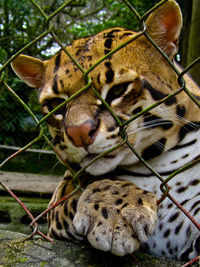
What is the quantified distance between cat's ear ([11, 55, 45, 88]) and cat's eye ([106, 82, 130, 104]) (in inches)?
25.9

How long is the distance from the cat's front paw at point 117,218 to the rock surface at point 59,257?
64 mm

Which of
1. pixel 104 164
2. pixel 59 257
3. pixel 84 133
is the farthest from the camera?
pixel 104 164

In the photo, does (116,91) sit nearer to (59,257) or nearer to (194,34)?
(59,257)

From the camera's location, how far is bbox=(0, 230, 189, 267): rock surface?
1.29m

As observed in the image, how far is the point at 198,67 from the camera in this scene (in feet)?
13.8

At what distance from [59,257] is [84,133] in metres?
0.53

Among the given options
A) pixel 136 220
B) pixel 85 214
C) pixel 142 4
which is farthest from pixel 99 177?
pixel 142 4

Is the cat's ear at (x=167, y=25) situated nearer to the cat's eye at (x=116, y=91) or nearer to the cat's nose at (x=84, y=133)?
the cat's eye at (x=116, y=91)

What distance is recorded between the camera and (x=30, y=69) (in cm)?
221

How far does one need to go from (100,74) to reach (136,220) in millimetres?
765

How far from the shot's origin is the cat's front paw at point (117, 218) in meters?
1.29

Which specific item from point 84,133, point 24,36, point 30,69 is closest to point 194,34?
point 30,69

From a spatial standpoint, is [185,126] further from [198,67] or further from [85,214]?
[198,67]

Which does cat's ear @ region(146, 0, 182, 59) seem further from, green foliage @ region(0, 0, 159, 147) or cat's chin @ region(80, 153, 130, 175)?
green foliage @ region(0, 0, 159, 147)
